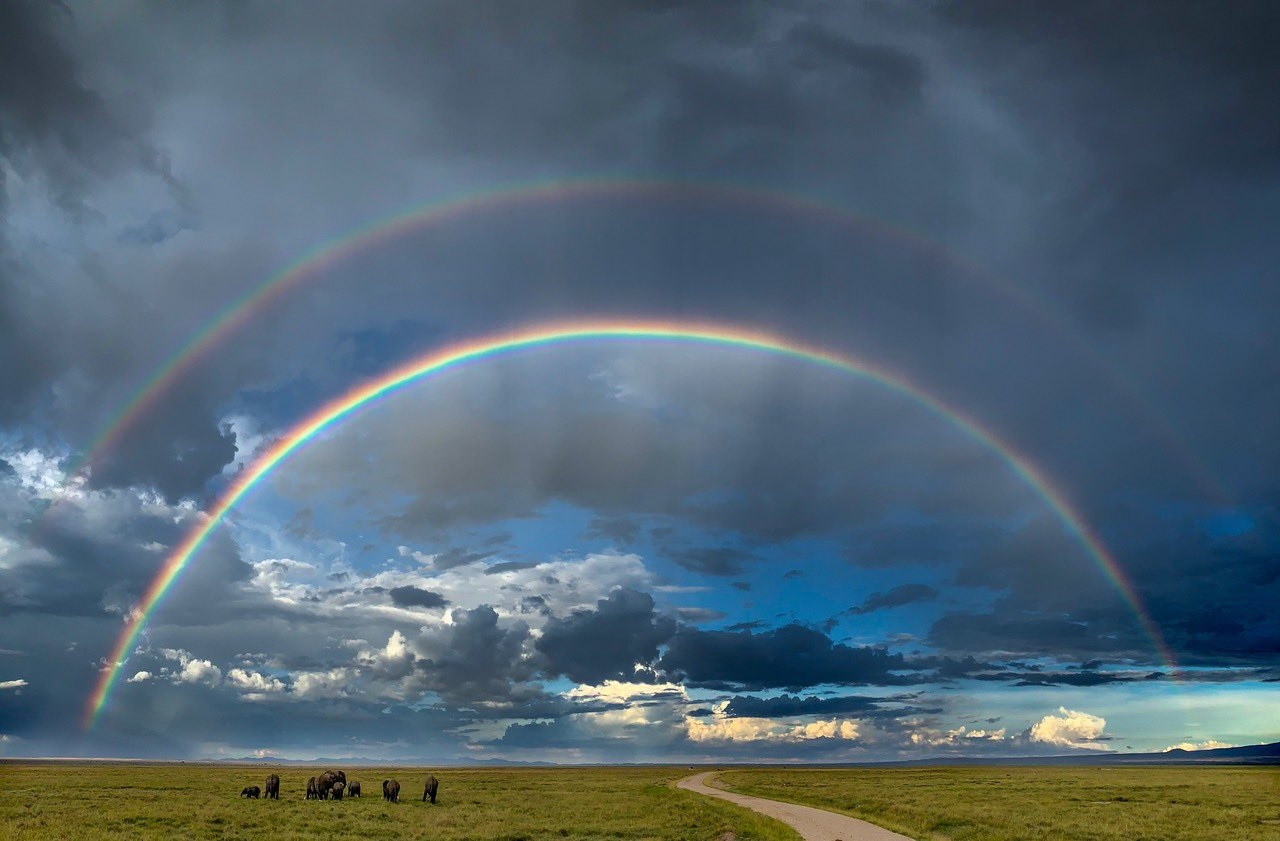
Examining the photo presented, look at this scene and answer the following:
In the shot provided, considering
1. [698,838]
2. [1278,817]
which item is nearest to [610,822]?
[698,838]

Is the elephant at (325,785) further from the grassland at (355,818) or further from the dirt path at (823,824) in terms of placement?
the dirt path at (823,824)

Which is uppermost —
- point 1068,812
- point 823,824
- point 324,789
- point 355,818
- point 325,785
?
point 355,818

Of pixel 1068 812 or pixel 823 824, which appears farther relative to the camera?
pixel 1068 812

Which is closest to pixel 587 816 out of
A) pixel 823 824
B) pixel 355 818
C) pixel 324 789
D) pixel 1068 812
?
pixel 355 818

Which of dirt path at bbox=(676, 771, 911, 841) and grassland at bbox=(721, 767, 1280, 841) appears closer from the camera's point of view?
dirt path at bbox=(676, 771, 911, 841)

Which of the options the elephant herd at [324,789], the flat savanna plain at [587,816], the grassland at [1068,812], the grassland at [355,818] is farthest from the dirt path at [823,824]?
the elephant herd at [324,789]

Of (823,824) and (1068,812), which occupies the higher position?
(823,824)

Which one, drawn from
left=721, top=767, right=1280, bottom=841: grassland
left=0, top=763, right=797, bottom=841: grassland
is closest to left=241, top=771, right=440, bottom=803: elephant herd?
left=0, top=763, right=797, bottom=841: grassland

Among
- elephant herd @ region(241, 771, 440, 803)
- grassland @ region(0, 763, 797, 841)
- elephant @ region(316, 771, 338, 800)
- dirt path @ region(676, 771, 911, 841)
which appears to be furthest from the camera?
elephant @ region(316, 771, 338, 800)

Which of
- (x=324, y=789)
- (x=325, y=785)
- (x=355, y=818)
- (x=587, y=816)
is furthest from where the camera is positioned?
(x=324, y=789)

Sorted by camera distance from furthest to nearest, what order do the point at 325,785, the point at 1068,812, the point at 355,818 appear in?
the point at 325,785, the point at 1068,812, the point at 355,818

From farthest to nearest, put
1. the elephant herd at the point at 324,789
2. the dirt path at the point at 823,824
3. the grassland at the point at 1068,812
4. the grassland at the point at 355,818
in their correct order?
the elephant herd at the point at 324,789, the grassland at the point at 1068,812, the grassland at the point at 355,818, the dirt path at the point at 823,824

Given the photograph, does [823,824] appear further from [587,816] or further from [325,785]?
[325,785]

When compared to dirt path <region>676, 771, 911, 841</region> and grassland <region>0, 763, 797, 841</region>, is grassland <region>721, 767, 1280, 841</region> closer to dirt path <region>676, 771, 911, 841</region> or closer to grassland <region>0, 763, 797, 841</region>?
dirt path <region>676, 771, 911, 841</region>
